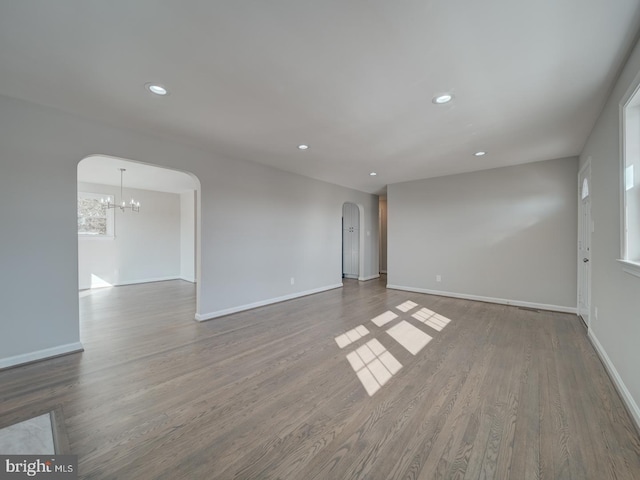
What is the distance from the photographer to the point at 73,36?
1698mm

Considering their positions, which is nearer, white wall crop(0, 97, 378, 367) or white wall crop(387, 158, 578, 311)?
white wall crop(0, 97, 378, 367)

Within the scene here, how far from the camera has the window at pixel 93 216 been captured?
20.6 feet

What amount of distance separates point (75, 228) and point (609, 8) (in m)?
4.70

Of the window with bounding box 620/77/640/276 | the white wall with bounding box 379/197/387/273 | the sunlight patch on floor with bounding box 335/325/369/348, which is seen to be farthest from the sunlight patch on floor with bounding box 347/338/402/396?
the white wall with bounding box 379/197/387/273

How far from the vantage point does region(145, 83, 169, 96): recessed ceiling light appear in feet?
7.38

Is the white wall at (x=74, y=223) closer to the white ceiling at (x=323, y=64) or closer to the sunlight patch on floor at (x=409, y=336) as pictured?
the white ceiling at (x=323, y=64)

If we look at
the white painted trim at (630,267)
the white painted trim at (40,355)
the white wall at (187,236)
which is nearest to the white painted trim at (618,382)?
the white painted trim at (630,267)

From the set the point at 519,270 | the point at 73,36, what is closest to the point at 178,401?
the point at 73,36

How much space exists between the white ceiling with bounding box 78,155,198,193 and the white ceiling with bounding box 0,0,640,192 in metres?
2.04

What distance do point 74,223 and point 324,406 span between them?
318cm

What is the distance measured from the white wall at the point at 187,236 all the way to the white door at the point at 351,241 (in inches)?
175

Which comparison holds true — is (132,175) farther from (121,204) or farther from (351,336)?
(351,336)

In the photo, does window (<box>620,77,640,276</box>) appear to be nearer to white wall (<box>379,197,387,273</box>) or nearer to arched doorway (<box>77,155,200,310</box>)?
arched doorway (<box>77,155,200,310</box>)

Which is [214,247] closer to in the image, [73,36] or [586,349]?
[73,36]
